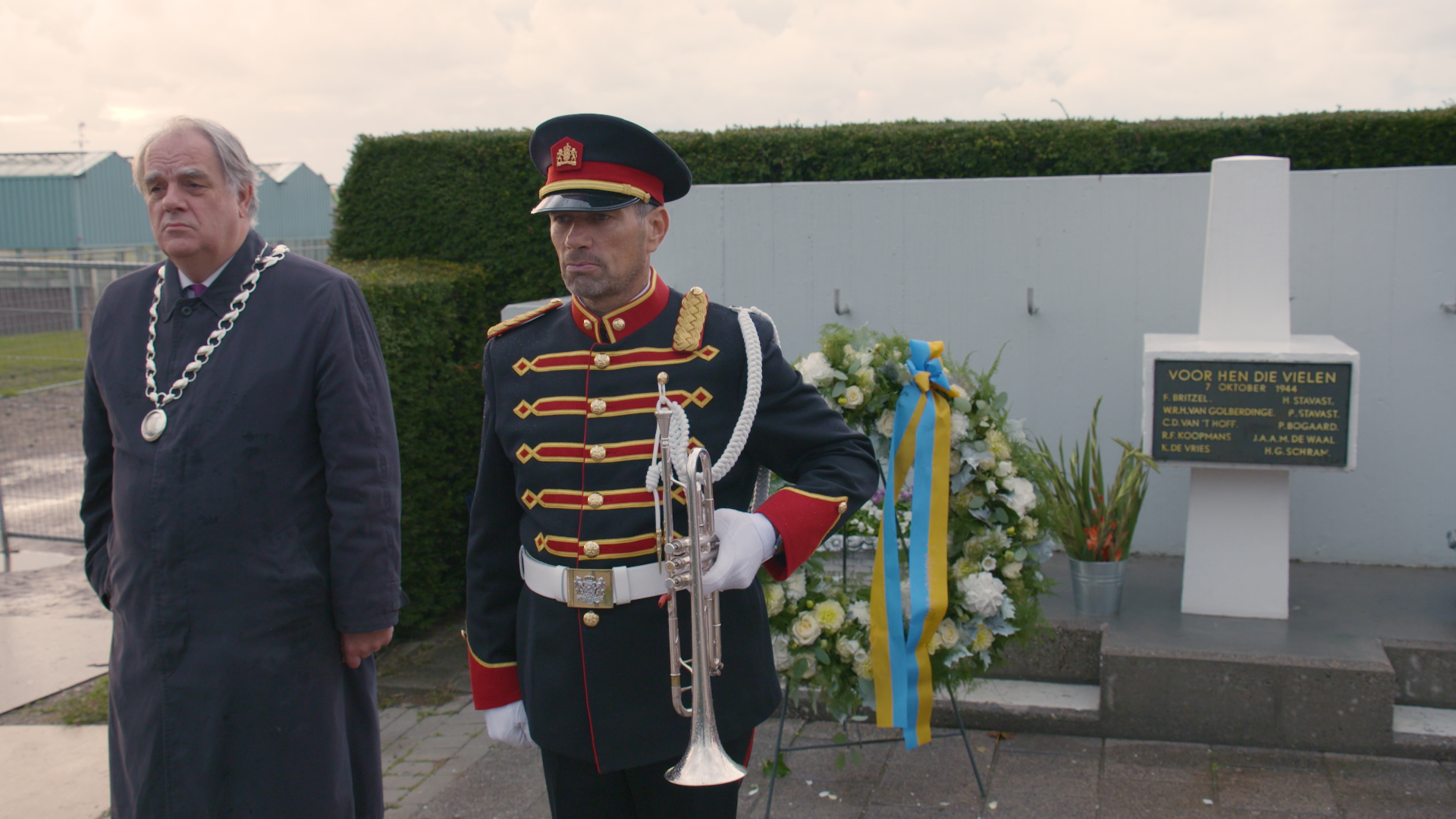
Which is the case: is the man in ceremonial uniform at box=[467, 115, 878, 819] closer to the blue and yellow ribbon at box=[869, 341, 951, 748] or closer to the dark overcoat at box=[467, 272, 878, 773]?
the dark overcoat at box=[467, 272, 878, 773]

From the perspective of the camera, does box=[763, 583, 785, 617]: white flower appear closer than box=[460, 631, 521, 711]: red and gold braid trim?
No

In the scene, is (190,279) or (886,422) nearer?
→ (190,279)

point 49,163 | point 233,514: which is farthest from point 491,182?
point 49,163

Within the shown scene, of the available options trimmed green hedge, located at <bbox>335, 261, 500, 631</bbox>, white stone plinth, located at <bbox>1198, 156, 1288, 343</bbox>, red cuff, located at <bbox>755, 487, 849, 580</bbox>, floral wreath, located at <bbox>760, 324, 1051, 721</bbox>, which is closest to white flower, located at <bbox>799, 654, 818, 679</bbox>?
floral wreath, located at <bbox>760, 324, 1051, 721</bbox>

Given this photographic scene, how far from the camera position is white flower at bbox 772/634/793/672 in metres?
3.84

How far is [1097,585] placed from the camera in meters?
4.78

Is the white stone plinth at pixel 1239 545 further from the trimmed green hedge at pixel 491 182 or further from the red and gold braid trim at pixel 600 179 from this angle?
Result: the red and gold braid trim at pixel 600 179

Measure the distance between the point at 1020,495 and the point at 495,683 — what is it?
2.19 meters

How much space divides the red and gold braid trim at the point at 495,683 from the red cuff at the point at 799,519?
0.64 meters

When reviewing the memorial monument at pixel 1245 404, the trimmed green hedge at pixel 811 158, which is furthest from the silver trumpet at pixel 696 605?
the trimmed green hedge at pixel 811 158

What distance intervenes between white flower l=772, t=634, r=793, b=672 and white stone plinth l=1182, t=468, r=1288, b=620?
2.10 m

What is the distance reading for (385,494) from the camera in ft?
8.52

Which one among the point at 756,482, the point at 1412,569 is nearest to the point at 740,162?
the point at 1412,569

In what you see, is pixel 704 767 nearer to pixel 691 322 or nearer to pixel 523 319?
pixel 691 322
